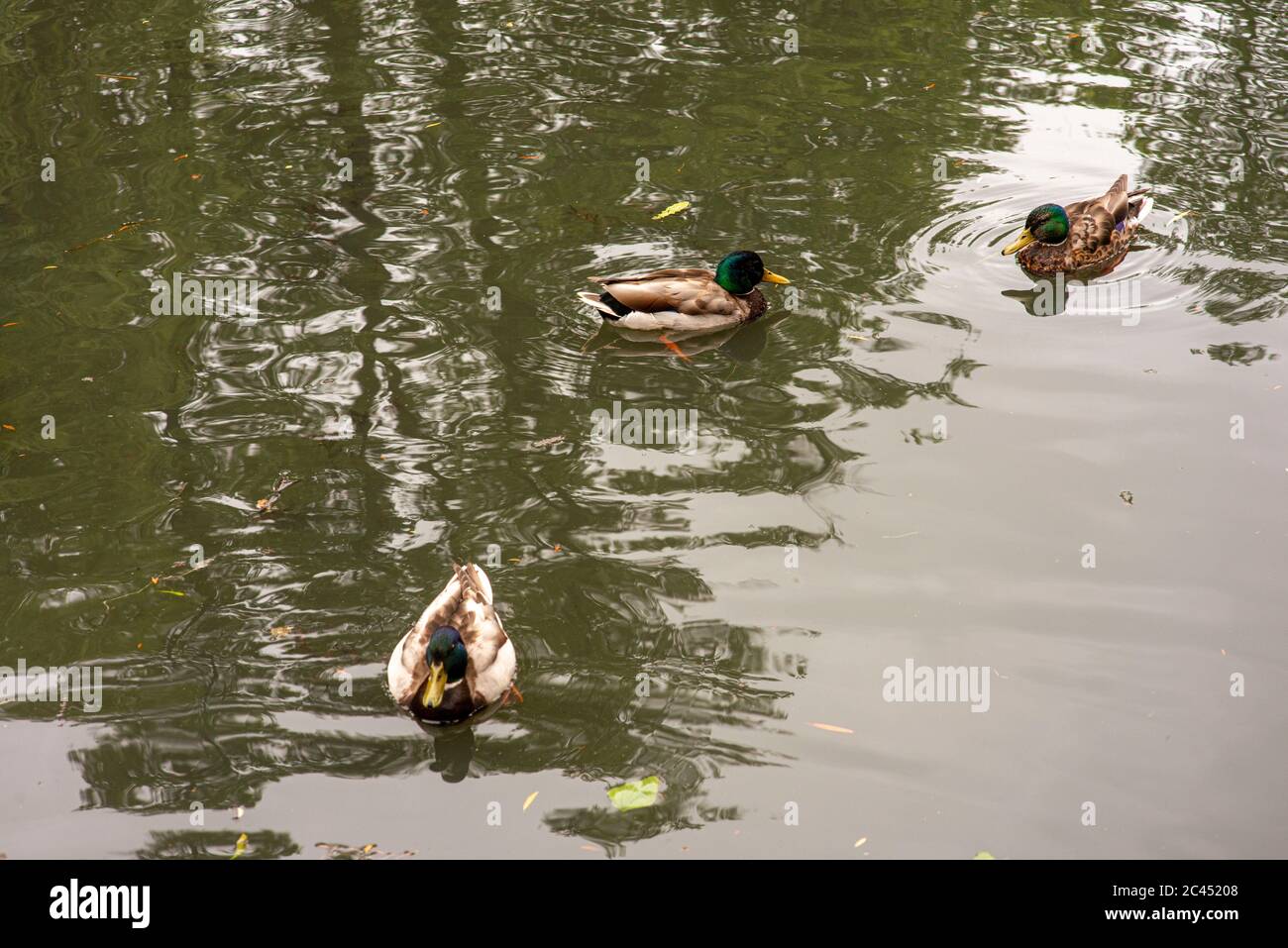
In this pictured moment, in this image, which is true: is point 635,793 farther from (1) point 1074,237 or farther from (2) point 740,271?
(1) point 1074,237

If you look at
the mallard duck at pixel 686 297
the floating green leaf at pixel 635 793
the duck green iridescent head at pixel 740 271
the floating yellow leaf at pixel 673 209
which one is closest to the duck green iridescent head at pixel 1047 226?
the duck green iridescent head at pixel 740 271

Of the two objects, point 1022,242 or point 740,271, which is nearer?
point 740,271

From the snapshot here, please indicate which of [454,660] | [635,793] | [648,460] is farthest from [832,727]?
[648,460]

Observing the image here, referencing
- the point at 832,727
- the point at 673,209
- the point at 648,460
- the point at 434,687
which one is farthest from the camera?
the point at 673,209

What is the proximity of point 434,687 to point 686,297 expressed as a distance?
4484 millimetres

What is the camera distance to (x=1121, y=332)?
30.7ft

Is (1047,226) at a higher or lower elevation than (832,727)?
higher

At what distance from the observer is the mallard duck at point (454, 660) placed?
5.98 metres

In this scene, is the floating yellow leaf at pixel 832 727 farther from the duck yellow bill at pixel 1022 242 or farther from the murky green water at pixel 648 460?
the duck yellow bill at pixel 1022 242

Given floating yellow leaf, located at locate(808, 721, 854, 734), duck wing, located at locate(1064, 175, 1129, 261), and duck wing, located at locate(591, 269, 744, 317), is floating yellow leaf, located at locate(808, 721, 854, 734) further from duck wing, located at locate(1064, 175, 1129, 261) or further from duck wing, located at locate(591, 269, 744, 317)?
duck wing, located at locate(1064, 175, 1129, 261)

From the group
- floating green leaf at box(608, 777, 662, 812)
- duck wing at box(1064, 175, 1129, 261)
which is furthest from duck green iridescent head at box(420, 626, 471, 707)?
duck wing at box(1064, 175, 1129, 261)

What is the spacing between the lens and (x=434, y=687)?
19.5 feet

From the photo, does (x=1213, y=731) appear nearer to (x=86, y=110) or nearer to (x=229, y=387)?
(x=229, y=387)

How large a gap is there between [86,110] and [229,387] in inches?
244
